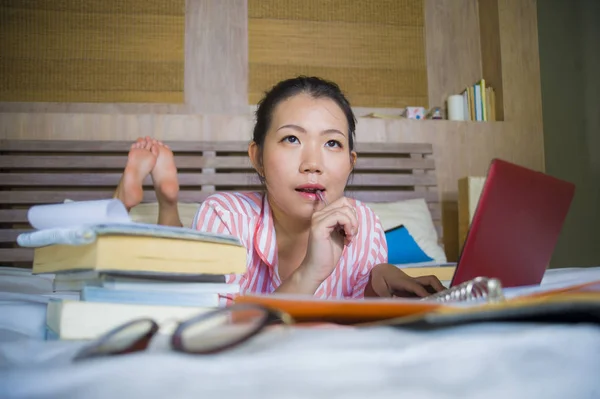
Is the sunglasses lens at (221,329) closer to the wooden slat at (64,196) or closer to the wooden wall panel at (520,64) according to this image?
the wooden slat at (64,196)

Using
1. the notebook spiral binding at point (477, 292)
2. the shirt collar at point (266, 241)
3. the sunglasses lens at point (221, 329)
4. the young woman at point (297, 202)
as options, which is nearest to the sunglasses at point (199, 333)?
the sunglasses lens at point (221, 329)

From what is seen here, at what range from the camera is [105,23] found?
9.79 ft

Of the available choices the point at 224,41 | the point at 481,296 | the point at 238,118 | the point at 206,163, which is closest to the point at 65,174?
the point at 206,163

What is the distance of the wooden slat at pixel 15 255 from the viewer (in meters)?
2.51

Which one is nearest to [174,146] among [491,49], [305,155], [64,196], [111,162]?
[111,162]

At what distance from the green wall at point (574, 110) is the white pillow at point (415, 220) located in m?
1.09

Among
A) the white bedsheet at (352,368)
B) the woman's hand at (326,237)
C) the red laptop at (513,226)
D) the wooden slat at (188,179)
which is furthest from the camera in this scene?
the wooden slat at (188,179)

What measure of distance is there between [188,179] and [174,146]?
205mm

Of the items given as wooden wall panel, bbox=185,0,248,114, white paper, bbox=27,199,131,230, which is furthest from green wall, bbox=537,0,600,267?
white paper, bbox=27,199,131,230

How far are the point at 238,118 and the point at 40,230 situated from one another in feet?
7.59

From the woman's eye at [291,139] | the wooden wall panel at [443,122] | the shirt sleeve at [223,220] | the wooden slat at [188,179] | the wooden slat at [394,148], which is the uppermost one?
the wooden wall panel at [443,122]

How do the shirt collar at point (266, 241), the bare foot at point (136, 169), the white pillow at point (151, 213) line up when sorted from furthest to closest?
the white pillow at point (151, 213) → the bare foot at point (136, 169) → the shirt collar at point (266, 241)

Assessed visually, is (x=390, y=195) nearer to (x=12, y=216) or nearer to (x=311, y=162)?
(x=311, y=162)

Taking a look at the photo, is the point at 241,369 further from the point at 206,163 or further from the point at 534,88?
the point at 534,88
